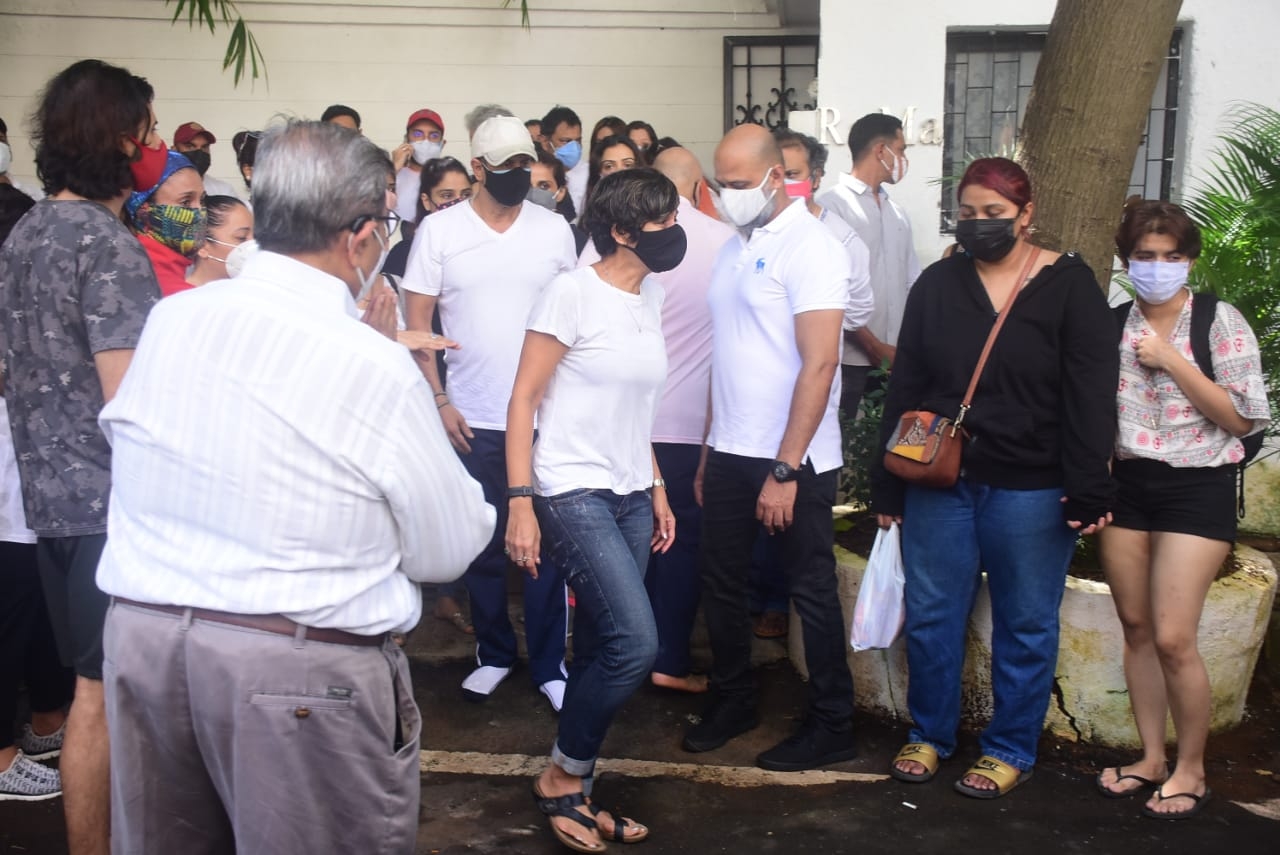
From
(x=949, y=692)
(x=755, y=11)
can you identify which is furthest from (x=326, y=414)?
(x=755, y=11)

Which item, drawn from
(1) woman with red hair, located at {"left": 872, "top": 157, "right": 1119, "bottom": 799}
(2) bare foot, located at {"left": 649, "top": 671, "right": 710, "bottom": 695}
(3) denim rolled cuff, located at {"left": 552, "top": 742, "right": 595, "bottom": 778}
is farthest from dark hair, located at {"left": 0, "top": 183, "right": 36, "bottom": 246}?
(1) woman with red hair, located at {"left": 872, "top": 157, "right": 1119, "bottom": 799}

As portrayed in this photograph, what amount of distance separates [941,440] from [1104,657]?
108 centimetres

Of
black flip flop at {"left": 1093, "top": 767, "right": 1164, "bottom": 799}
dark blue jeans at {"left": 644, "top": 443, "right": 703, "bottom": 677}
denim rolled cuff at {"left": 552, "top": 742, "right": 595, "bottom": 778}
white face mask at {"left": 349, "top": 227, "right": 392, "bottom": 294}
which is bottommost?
black flip flop at {"left": 1093, "top": 767, "right": 1164, "bottom": 799}

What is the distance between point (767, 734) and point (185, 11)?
7070 mm

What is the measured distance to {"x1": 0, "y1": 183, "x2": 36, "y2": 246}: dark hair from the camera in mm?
4023

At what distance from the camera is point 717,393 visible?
169 inches

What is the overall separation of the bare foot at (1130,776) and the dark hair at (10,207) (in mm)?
4002

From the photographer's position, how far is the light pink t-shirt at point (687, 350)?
4.70m

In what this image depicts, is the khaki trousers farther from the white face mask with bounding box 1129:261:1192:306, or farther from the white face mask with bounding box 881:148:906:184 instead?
the white face mask with bounding box 881:148:906:184

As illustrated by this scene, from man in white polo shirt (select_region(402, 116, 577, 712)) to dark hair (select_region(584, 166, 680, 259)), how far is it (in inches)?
36.5

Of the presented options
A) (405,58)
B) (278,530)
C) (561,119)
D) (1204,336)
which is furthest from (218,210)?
(405,58)

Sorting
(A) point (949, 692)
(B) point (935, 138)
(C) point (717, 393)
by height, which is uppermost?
(B) point (935, 138)

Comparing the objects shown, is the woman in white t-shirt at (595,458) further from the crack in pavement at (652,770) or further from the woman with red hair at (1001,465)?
the woman with red hair at (1001,465)

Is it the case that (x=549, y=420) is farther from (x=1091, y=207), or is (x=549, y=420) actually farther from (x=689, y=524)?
(x=1091, y=207)
